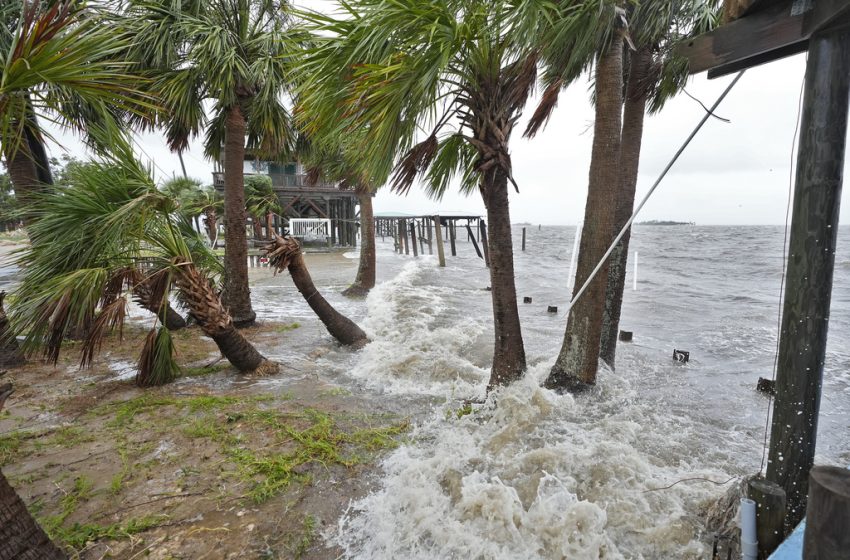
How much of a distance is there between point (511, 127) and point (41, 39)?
13.1ft

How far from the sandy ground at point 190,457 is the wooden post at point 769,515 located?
8.09ft

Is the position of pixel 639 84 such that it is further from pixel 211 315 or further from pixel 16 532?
pixel 16 532

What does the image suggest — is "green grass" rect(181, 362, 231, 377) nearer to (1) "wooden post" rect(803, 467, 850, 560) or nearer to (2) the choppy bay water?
(2) the choppy bay water

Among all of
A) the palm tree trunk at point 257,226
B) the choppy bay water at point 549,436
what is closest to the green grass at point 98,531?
the choppy bay water at point 549,436

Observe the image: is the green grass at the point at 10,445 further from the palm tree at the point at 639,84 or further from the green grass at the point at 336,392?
the palm tree at the point at 639,84

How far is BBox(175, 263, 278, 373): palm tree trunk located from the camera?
489cm

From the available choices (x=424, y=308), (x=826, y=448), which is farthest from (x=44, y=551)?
(x=424, y=308)

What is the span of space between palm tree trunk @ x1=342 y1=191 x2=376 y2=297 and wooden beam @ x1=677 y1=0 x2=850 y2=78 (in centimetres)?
1034

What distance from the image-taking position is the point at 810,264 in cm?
223

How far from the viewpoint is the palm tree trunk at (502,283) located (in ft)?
15.5

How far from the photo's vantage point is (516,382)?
4.93 meters

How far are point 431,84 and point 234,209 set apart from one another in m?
5.87

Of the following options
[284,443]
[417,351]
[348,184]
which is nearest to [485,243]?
[348,184]

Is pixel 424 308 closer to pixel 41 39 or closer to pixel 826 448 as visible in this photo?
pixel 826 448
